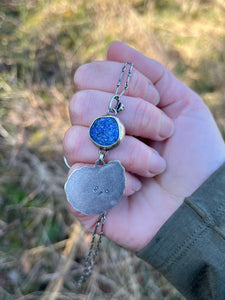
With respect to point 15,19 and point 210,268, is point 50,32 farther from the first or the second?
point 210,268

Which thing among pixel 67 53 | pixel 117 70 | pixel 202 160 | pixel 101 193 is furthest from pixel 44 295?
pixel 67 53

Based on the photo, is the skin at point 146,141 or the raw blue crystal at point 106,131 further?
the skin at point 146,141

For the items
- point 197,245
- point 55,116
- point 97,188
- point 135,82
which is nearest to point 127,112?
point 135,82

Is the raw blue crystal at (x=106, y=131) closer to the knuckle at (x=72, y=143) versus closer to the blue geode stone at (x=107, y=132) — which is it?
the blue geode stone at (x=107, y=132)

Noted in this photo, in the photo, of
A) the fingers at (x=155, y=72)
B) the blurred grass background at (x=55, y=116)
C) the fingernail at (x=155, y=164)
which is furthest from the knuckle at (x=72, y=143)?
the blurred grass background at (x=55, y=116)

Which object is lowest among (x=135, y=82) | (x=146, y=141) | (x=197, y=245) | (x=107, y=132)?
(x=197, y=245)

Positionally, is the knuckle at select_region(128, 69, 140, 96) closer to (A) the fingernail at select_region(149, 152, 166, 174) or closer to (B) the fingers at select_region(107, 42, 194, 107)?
(B) the fingers at select_region(107, 42, 194, 107)

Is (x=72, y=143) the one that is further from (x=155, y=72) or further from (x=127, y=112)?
(x=155, y=72)

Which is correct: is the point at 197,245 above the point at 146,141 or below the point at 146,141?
below

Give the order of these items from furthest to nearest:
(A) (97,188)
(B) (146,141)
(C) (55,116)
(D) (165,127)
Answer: (C) (55,116) < (B) (146,141) < (D) (165,127) < (A) (97,188)
